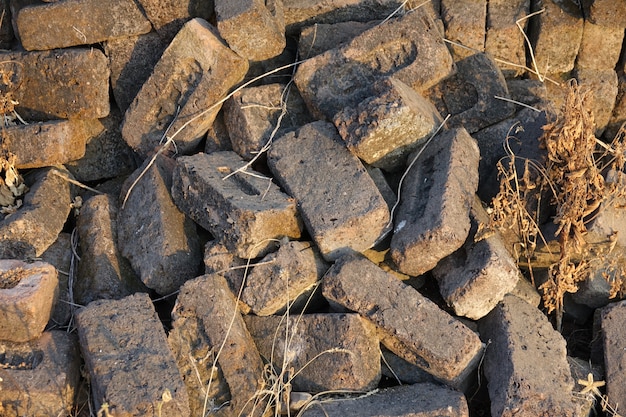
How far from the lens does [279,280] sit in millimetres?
4141

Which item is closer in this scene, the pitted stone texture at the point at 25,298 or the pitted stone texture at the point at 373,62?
the pitted stone texture at the point at 25,298

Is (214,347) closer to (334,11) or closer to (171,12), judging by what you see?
(171,12)

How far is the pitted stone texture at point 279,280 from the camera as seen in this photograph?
4.14 m

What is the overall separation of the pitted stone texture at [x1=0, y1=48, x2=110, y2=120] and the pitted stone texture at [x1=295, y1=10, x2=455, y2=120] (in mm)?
1434

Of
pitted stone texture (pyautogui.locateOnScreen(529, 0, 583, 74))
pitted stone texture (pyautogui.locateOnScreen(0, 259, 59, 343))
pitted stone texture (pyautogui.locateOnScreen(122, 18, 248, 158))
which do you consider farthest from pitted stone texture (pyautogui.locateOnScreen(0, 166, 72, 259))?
pitted stone texture (pyautogui.locateOnScreen(529, 0, 583, 74))

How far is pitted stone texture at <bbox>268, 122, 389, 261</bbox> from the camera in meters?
4.20

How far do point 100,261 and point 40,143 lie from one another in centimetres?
100

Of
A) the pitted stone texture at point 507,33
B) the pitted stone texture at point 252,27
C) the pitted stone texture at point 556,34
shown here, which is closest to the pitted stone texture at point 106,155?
the pitted stone texture at point 252,27

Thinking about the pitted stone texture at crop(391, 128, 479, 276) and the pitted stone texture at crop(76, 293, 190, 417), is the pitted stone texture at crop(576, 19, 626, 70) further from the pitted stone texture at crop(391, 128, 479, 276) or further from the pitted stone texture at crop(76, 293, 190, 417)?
the pitted stone texture at crop(76, 293, 190, 417)

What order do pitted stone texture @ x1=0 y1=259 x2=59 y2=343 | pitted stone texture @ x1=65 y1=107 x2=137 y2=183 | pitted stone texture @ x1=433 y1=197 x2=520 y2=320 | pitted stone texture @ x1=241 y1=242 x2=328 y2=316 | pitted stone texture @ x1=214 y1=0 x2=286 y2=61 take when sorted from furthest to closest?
pitted stone texture @ x1=65 y1=107 x2=137 y2=183 < pitted stone texture @ x1=214 y1=0 x2=286 y2=61 < pitted stone texture @ x1=241 y1=242 x2=328 y2=316 < pitted stone texture @ x1=433 y1=197 x2=520 y2=320 < pitted stone texture @ x1=0 y1=259 x2=59 y2=343

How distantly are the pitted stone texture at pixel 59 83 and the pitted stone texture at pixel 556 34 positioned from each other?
3.22 metres

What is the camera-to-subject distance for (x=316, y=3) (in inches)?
205

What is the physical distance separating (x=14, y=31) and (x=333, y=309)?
133 inches

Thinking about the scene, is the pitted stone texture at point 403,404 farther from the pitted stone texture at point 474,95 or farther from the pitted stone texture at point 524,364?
the pitted stone texture at point 474,95
